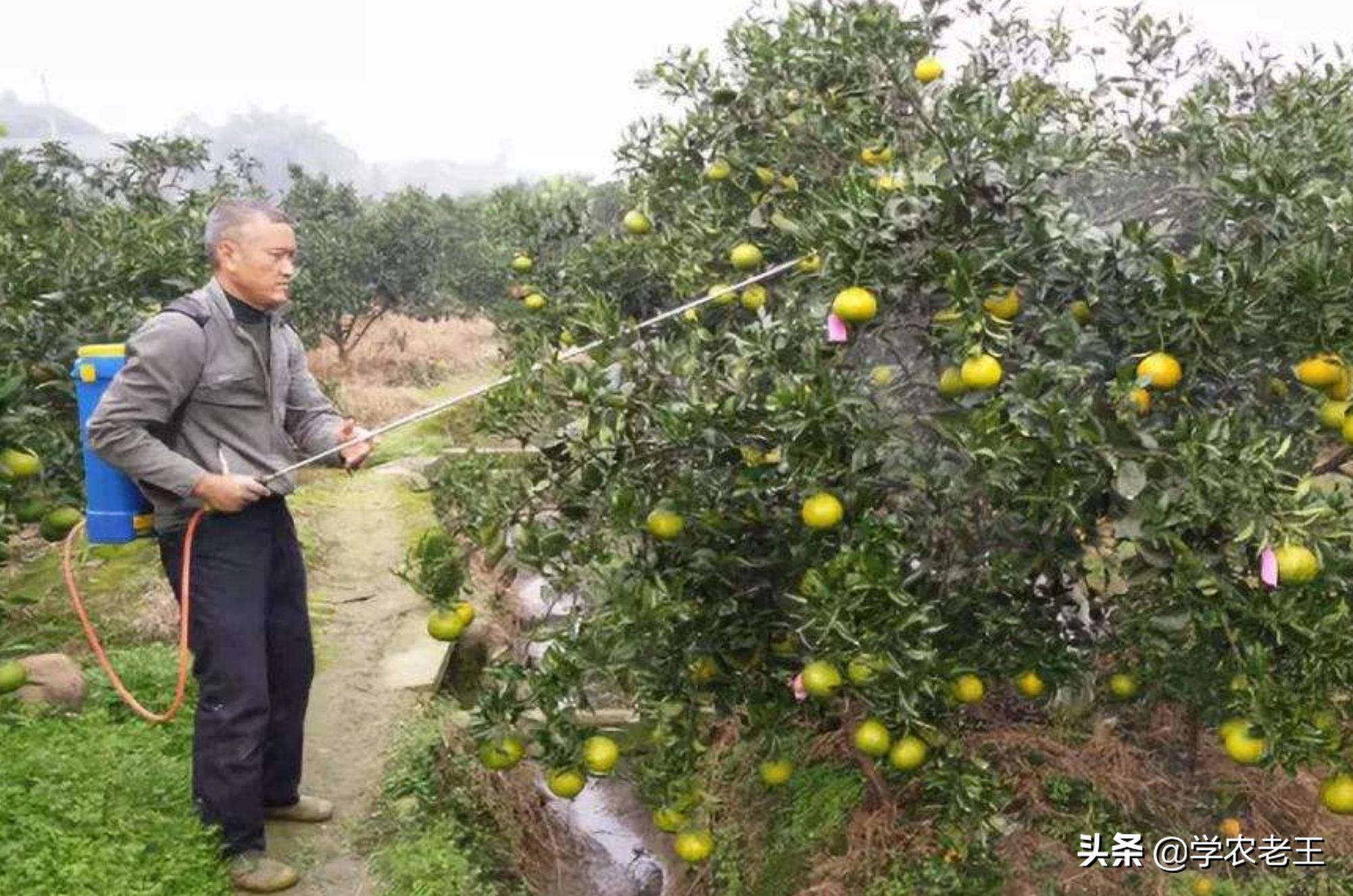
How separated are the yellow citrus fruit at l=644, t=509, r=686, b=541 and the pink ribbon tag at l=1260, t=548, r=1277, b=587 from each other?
3.57 ft

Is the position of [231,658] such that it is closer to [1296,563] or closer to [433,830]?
[433,830]

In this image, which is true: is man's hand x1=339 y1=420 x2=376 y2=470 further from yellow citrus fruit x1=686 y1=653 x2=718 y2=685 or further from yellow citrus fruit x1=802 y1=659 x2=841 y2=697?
yellow citrus fruit x1=802 y1=659 x2=841 y2=697

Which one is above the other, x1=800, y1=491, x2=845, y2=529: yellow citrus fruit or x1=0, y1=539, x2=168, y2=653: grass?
x1=800, y1=491, x2=845, y2=529: yellow citrus fruit

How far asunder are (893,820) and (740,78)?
2390mm

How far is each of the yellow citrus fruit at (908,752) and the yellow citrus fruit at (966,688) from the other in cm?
16

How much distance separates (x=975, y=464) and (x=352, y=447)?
1751 mm

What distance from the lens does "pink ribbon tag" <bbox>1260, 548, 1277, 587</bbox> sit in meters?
2.03

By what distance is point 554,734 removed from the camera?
107 inches

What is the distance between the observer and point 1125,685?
9.69 feet

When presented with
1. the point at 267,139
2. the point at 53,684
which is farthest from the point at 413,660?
the point at 267,139

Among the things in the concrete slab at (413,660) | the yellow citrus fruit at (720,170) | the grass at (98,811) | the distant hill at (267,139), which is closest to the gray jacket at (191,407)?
the grass at (98,811)

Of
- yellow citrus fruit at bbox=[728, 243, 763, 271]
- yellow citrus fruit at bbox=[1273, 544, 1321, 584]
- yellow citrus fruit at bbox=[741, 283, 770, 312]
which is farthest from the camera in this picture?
yellow citrus fruit at bbox=[728, 243, 763, 271]

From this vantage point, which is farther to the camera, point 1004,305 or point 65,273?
point 65,273

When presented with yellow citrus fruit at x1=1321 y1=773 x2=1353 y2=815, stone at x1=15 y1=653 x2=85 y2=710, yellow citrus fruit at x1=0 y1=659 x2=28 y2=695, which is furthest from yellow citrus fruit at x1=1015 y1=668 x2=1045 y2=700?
stone at x1=15 y1=653 x2=85 y2=710
